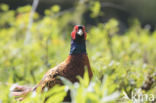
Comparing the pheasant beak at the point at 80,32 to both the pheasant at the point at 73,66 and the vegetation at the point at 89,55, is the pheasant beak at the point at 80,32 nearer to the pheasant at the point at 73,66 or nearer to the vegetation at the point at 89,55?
the pheasant at the point at 73,66

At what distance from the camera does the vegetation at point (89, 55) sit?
183 cm

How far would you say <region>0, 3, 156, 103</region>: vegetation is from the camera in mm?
1835

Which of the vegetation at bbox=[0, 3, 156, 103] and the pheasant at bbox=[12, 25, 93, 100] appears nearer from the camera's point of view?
the vegetation at bbox=[0, 3, 156, 103]

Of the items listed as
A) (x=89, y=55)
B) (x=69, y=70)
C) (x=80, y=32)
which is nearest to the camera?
(x=69, y=70)

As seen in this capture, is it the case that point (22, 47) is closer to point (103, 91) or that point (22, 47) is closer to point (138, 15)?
point (103, 91)

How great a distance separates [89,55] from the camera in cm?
507

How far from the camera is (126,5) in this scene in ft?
30.3

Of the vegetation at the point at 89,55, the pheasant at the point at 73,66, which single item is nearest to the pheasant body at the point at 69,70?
the pheasant at the point at 73,66

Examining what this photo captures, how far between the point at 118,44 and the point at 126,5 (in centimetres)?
344
